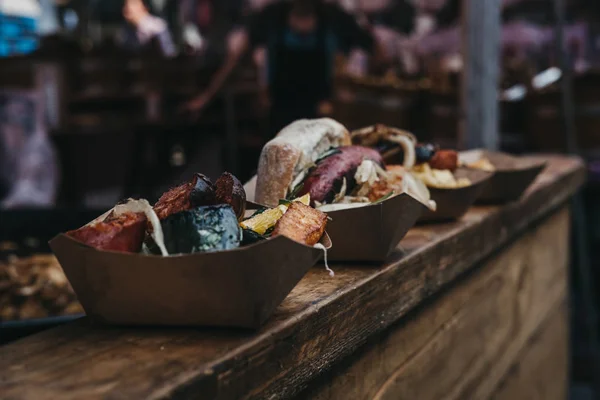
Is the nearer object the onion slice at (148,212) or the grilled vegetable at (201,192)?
the onion slice at (148,212)

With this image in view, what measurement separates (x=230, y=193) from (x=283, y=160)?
0.31 m

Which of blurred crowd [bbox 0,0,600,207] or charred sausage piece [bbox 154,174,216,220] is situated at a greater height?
blurred crowd [bbox 0,0,600,207]

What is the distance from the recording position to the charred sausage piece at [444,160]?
6.22ft

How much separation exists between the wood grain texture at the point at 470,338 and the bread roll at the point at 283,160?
13.2 inches

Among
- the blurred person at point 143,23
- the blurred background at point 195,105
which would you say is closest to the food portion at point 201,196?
the blurred background at point 195,105

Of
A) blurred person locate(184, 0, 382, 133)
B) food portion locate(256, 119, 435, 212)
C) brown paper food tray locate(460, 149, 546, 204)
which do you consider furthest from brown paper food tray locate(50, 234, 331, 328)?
blurred person locate(184, 0, 382, 133)

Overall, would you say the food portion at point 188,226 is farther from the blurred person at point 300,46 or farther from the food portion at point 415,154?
the blurred person at point 300,46

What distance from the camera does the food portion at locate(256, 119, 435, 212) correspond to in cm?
139

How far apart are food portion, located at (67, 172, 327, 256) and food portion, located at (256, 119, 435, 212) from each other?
263mm

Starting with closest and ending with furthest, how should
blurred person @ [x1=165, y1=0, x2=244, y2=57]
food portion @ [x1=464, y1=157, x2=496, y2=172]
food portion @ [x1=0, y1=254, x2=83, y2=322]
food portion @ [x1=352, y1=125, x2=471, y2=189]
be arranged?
1. food portion @ [x1=352, y1=125, x2=471, y2=189]
2. food portion @ [x1=464, y1=157, x2=496, y2=172]
3. food portion @ [x1=0, y1=254, x2=83, y2=322]
4. blurred person @ [x1=165, y1=0, x2=244, y2=57]

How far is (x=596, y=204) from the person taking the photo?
17.9ft

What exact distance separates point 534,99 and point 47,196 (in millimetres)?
3862

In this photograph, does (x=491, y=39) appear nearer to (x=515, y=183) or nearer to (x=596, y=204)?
(x=515, y=183)

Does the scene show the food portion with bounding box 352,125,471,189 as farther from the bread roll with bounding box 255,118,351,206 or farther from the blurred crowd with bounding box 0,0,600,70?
the blurred crowd with bounding box 0,0,600,70
